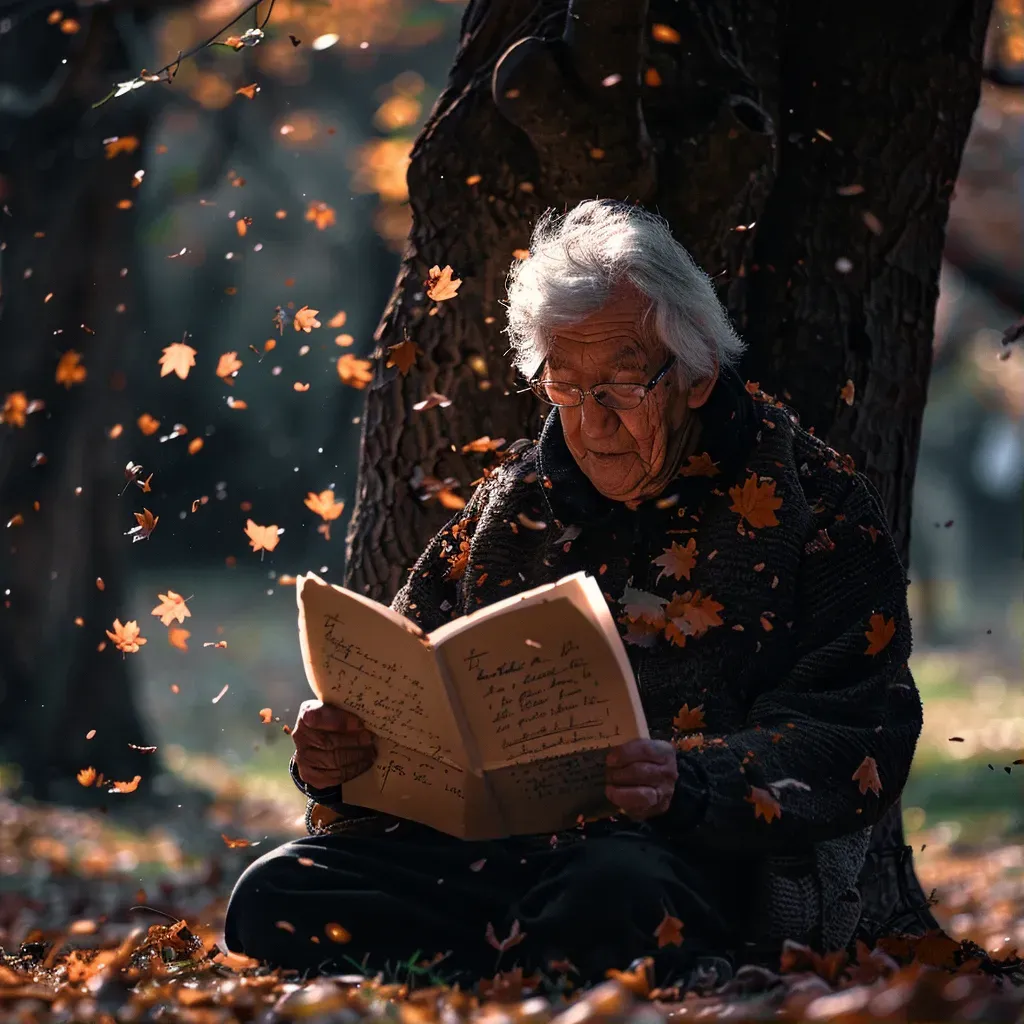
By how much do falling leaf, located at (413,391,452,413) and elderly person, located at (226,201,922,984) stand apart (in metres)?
0.85

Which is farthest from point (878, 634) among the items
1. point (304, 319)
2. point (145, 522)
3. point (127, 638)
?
point (127, 638)

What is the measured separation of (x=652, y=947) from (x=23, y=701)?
8.47 metres

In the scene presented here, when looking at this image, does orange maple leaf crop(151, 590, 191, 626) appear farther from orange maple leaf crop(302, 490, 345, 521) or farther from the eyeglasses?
the eyeglasses

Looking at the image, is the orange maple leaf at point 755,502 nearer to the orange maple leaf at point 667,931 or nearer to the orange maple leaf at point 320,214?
the orange maple leaf at point 667,931

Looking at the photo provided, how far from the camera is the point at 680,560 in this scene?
12.9ft

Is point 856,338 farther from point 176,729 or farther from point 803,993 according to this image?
point 176,729

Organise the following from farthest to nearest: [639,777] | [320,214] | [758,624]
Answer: [320,214] → [758,624] → [639,777]

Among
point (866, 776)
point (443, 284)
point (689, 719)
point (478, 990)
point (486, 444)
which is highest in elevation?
point (443, 284)

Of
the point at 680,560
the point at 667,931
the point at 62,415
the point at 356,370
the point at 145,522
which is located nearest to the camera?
the point at 667,931

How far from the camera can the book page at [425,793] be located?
11.4 ft

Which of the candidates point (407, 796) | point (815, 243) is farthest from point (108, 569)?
point (407, 796)

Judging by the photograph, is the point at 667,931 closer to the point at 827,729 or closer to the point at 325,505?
the point at 827,729

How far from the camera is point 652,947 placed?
343 centimetres

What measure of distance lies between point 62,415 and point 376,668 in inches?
325
